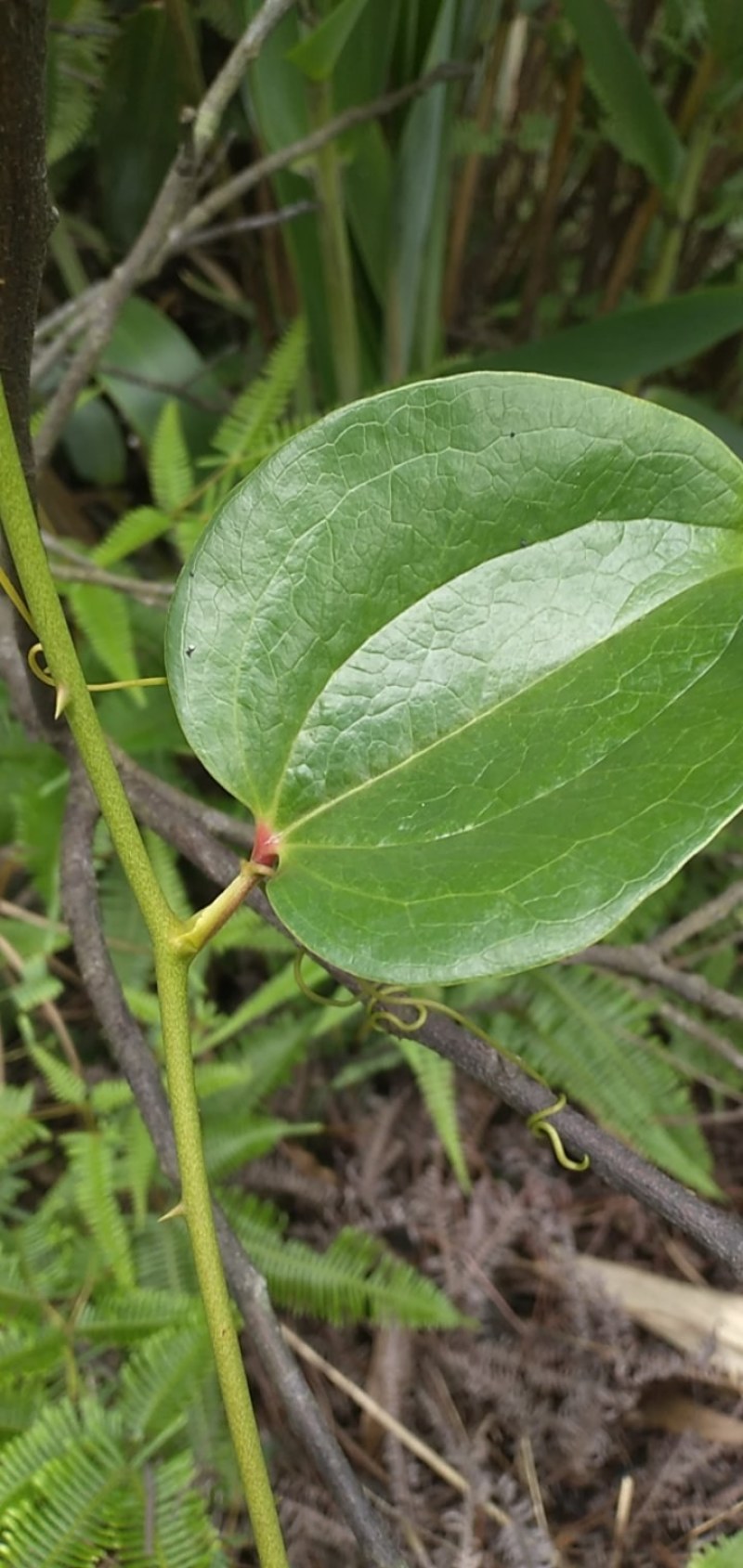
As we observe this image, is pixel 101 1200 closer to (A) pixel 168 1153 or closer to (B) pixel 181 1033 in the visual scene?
(A) pixel 168 1153

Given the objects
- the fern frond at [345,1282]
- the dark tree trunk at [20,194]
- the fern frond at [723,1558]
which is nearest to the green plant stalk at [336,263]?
the dark tree trunk at [20,194]

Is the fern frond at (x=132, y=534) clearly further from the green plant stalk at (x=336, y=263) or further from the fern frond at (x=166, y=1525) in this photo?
the fern frond at (x=166, y=1525)

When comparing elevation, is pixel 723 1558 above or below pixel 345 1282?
above

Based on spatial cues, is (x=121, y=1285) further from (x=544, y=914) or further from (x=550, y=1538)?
(x=544, y=914)

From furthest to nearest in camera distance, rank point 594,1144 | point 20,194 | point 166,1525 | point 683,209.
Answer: point 683,209, point 166,1525, point 594,1144, point 20,194

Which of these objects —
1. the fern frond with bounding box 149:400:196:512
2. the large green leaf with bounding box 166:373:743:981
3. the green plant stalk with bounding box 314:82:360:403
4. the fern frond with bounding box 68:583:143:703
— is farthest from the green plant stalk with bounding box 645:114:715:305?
the large green leaf with bounding box 166:373:743:981

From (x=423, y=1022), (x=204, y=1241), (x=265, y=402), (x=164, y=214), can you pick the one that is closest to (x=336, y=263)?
(x=265, y=402)

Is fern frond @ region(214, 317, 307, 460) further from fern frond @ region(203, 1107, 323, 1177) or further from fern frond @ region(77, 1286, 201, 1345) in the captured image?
fern frond @ region(77, 1286, 201, 1345)
